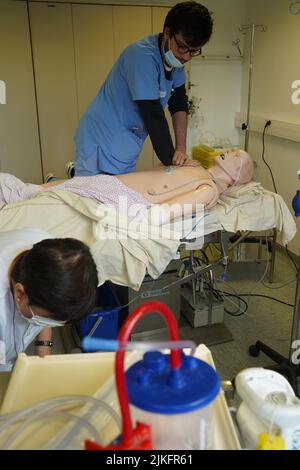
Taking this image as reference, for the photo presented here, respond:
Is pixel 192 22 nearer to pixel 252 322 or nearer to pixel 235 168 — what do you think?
pixel 235 168

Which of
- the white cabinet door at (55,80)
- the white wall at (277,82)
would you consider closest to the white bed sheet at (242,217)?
the white wall at (277,82)

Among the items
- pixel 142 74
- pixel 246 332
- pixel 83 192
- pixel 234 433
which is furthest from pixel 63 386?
pixel 246 332

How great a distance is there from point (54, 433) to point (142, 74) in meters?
1.72

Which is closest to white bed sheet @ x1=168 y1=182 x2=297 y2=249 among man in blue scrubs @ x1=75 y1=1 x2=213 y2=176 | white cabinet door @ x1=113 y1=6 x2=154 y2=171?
man in blue scrubs @ x1=75 y1=1 x2=213 y2=176

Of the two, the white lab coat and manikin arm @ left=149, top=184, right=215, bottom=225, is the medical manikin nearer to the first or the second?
manikin arm @ left=149, top=184, right=215, bottom=225

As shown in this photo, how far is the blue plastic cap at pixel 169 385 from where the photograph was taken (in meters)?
0.52

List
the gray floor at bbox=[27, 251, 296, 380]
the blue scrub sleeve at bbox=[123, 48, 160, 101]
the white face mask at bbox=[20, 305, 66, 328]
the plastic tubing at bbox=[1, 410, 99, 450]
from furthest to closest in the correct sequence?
the gray floor at bbox=[27, 251, 296, 380]
the blue scrub sleeve at bbox=[123, 48, 160, 101]
the white face mask at bbox=[20, 305, 66, 328]
the plastic tubing at bbox=[1, 410, 99, 450]

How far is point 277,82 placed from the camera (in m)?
3.45

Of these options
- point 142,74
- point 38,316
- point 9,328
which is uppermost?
point 142,74

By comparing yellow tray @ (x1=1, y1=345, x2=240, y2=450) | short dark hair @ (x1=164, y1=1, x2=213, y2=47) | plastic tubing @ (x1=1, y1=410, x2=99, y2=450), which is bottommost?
yellow tray @ (x1=1, y1=345, x2=240, y2=450)

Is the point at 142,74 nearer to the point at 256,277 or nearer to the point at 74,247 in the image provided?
the point at 74,247

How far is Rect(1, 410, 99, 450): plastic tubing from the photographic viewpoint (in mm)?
622

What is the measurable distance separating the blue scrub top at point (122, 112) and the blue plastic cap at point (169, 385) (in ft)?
5.37

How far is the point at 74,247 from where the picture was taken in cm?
99
